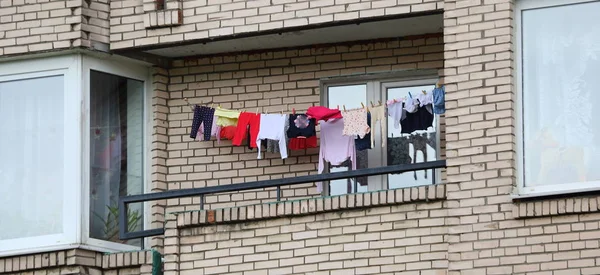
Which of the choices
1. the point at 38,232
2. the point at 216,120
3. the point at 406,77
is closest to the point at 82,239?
the point at 38,232

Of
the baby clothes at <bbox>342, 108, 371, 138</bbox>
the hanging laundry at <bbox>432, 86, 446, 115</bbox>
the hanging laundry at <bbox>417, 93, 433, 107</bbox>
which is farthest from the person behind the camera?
the baby clothes at <bbox>342, 108, 371, 138</bbox>

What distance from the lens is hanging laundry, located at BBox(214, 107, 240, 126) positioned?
2150cm

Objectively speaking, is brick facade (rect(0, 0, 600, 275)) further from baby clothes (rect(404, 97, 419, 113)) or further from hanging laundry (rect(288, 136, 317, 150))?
baby clothes (rect(404, 97, 419, 113))

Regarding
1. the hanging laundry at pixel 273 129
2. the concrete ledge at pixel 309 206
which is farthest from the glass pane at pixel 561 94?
the hanging laundry at pixel 273 129

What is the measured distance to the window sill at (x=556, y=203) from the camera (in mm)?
18156

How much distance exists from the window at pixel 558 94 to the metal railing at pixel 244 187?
1.04 meters

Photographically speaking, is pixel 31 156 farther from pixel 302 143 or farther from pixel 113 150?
pixel 302 143

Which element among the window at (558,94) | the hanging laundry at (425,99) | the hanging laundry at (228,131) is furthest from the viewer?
the hanging laundry at (228,131)

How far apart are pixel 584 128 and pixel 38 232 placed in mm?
6060

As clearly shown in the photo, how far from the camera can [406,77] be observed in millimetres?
21375

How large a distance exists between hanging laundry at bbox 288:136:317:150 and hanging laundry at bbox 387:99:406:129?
37.3 inches

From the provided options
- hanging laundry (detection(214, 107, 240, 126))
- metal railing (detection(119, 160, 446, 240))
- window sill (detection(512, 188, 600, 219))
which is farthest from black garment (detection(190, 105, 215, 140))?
window sill (detection(512, 188, 600, 219))

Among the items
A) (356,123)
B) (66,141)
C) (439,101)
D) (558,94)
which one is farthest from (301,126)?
(558,94)

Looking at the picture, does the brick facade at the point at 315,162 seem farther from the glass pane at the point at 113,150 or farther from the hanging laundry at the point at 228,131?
the glass pane at the point at 113,150
